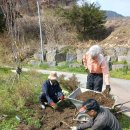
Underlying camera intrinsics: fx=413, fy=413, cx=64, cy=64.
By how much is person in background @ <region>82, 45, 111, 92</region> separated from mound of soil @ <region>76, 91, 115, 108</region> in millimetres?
400

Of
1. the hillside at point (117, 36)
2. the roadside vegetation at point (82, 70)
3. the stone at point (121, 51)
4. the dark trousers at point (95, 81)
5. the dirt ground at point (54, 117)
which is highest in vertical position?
the hillside at point (117, 36)

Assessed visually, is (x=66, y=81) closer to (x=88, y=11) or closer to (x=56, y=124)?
(x=56, y=124)

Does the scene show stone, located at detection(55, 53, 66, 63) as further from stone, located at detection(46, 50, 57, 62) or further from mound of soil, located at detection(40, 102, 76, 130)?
mound of soil, located at detection(40, 102, 76, 130)

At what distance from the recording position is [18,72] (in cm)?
1461

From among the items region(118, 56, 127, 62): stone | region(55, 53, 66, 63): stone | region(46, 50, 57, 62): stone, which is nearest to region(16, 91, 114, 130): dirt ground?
region(118, 56, 127, 62): stone

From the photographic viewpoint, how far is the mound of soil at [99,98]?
33.0 ft

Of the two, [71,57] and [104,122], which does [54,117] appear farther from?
[71,57]

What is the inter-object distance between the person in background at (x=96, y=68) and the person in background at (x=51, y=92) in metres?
0.91

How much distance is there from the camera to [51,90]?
35.9 feet

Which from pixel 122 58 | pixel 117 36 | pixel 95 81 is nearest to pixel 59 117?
pixel 95 81

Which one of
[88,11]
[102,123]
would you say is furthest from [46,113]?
[88,11]

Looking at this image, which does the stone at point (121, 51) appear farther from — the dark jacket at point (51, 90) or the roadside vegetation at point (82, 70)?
the dark jacket at point (51, 90)

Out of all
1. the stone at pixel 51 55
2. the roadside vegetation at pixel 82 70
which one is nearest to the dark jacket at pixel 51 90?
the roadside vegetation at pixel 82 70

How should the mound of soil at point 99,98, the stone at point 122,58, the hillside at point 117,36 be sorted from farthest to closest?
the hillside at point 117,36 → the stone at point 122,58 → the mound of soil at point 99,98
